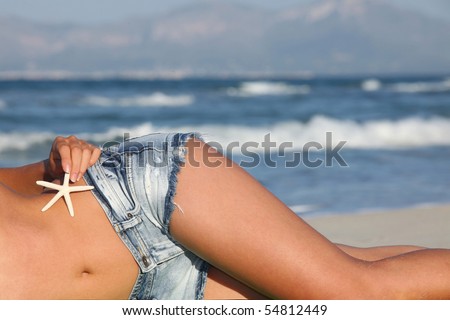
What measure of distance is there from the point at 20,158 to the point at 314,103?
10.9m

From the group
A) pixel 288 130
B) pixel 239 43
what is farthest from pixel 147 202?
pixel 239 43

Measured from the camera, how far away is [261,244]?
2088mm

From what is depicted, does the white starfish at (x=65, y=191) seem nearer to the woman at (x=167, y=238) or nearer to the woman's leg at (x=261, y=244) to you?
the woman at (x=167, y=238)

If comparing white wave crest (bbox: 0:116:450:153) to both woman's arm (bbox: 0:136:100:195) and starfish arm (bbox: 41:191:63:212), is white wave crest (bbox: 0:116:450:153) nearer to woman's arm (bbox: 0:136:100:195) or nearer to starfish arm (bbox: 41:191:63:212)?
woman's arm (bbox: 0:136:100:195)

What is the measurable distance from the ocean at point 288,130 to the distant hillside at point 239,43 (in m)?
16.6

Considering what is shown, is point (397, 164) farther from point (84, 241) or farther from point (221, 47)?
point (221, 47)

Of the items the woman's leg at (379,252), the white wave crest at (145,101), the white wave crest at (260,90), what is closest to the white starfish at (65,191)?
the woman's leg at (379,252)

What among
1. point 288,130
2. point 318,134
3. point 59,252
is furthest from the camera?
point 288,130

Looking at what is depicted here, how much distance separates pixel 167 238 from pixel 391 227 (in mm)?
2908

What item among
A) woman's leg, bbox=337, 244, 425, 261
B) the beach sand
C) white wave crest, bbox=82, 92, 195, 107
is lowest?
the beach sand

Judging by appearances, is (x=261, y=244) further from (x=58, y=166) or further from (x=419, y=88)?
(x=419, y=88)

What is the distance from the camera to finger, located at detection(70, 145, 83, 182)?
2.20 metres

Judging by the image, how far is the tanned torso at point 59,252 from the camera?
79.6 inches

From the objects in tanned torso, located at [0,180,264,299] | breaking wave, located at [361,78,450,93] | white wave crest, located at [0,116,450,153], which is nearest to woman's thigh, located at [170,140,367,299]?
tanned torso, located at [0,180,264,299]
